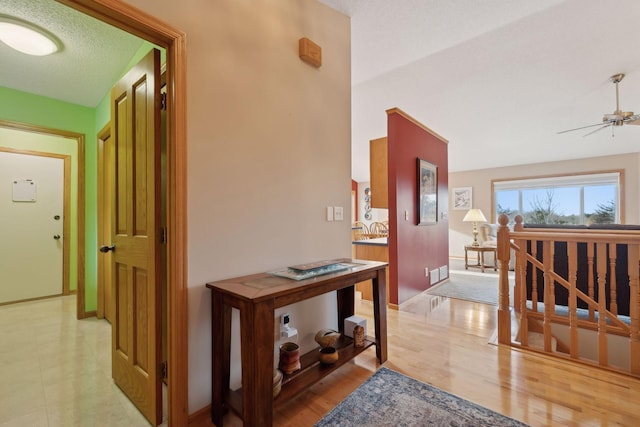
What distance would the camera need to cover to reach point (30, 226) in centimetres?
354

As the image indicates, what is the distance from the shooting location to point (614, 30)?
2791mm

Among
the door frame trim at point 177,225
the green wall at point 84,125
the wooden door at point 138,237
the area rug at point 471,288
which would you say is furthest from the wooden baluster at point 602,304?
the green wall at point 84,125

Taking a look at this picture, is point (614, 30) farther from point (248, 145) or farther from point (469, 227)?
point (469, 227)

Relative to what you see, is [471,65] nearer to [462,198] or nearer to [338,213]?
[338,213]

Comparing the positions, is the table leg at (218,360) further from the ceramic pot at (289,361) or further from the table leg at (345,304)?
the table leg at (345,304)

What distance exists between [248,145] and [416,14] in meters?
1.84

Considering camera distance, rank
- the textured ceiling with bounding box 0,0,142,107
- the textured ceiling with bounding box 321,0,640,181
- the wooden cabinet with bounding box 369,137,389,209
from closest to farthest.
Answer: the textured ceiling with bounding box 0,0,142,107 < the textured ceiling with bounding box 321,0,640,181 < the wooden cabinet with bounding box 369,137,389,209

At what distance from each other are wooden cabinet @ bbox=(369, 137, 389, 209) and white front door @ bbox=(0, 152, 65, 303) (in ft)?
14.0

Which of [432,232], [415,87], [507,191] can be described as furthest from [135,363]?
[507,191]

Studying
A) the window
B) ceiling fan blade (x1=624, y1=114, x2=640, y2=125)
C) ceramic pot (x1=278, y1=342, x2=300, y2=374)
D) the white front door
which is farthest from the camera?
the window

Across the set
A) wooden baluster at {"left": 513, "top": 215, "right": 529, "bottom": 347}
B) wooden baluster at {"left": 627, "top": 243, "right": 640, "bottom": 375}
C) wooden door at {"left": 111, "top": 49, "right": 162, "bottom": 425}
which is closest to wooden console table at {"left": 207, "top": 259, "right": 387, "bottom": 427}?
wooden door at {"left": 111, "top": 49, "right": 162, "bottom": 425}

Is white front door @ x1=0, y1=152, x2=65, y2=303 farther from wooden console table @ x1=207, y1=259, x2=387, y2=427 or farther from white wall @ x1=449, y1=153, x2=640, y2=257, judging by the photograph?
white wall @ x1=449, y1=153, x2=640, y2=257

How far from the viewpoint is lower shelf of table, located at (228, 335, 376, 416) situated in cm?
141

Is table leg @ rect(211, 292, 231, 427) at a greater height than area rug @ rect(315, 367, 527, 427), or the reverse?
table leg @ rect(211, 292, 231, 427)
